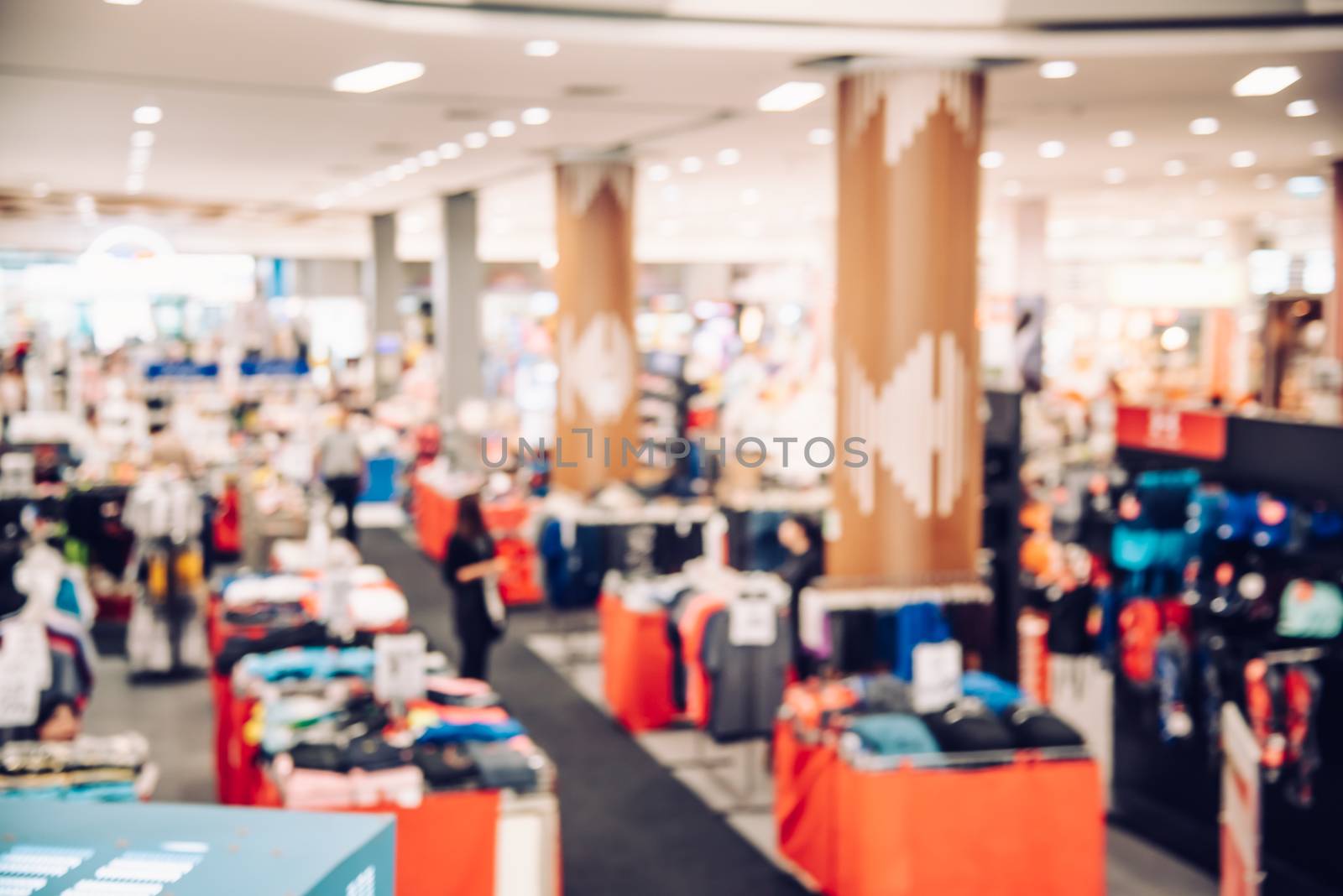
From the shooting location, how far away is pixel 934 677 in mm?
5758

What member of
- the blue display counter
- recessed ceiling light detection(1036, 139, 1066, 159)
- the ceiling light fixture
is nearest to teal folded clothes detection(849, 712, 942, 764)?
the blue display counter

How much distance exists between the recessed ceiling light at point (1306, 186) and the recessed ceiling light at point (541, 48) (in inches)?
434

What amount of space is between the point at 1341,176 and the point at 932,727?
420 inches

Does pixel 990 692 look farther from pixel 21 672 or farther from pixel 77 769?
pixel 21 672

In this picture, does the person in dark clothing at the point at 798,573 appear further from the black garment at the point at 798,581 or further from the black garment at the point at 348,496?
the black garment at the point at 348,496

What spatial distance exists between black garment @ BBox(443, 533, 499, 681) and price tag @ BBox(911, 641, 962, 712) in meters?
3.01

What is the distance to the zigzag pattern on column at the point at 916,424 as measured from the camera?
723cm

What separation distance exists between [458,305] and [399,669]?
10987 mm

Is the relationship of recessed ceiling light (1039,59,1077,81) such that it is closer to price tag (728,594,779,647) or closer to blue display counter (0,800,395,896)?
price tag (728,594,779,647)

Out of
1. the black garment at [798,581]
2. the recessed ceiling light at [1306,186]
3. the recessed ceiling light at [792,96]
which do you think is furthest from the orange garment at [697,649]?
the recessed ceiling light at [1306,186]

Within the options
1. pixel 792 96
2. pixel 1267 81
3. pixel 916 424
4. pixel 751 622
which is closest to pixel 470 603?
pixel 751 622

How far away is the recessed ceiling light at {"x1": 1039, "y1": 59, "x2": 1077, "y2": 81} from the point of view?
7.26 meters

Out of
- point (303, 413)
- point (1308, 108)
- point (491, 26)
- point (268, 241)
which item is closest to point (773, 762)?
point (491, 26)

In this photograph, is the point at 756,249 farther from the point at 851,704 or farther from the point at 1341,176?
the point at 851,704
